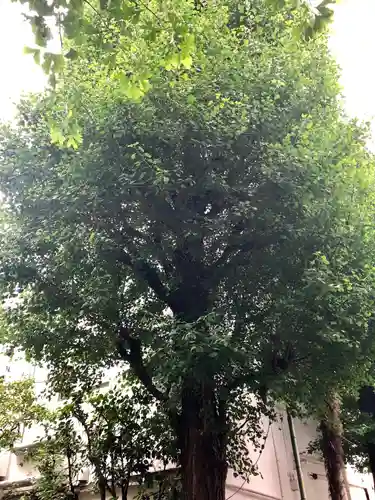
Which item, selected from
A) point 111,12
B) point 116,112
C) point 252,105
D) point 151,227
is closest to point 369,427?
point 151,227

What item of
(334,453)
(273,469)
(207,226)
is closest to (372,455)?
(334,453)

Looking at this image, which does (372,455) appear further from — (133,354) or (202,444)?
(133,354)

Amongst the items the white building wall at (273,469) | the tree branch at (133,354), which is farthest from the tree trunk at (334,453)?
the tree branch at (133,354)

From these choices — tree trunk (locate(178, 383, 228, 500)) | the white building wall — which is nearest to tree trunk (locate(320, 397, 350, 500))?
the white building wall

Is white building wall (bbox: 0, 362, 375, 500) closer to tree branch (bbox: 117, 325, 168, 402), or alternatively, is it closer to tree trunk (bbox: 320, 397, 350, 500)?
tree trunk (bbox: 320, 397, 350, 500)

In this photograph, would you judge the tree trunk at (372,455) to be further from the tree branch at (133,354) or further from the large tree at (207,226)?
the tree branch at (133,354)

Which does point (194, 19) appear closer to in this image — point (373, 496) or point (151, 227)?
point (151, 227)

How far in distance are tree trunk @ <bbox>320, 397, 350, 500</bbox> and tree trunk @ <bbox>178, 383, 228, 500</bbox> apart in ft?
11.7

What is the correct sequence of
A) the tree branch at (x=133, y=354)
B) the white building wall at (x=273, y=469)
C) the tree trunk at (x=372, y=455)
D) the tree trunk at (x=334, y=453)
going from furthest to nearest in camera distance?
the tree trunk at (x=372, y=455)
the white building wall at (x=273, y=469)
the tree trunk at (x=334, y=453)
the tree branch at (x=133, y=354)

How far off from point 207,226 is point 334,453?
613 cm

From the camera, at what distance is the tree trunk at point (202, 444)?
5786 millimetres

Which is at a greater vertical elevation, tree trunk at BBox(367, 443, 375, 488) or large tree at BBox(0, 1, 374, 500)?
large tree at BBox(0, 1, 374, 500)

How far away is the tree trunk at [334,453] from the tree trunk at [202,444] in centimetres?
356

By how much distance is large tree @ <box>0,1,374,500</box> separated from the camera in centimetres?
570
